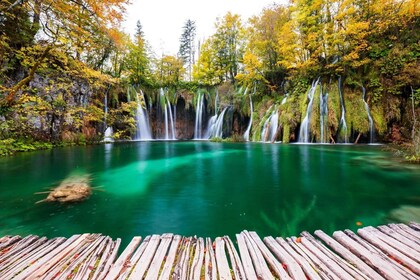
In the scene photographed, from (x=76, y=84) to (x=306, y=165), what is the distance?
1659 centimetres

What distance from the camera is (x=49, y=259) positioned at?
6.01ft

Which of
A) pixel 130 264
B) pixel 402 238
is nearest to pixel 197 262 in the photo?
pixel 130 264

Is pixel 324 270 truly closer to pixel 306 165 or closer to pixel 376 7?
pixel 306 165

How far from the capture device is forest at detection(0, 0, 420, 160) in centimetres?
1019

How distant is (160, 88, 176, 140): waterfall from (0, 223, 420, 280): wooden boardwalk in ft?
74.5

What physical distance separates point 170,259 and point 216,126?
68.6 ft

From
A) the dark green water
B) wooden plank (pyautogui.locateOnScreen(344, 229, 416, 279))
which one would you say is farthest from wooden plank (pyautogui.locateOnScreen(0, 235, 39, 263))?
wooden plank (pyautogui.locateOnScreen(344, 229, 416, 279))

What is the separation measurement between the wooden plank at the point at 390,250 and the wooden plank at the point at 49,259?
2.96 metres

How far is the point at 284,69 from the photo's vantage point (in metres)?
20.1

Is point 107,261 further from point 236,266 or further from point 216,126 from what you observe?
point 216,126

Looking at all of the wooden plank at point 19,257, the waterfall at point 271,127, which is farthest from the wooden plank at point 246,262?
the waterfall at point 271,127

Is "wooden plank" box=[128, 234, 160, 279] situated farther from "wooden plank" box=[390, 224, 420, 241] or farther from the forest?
the forest

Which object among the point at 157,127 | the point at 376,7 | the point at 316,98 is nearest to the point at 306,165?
the point at 316,98

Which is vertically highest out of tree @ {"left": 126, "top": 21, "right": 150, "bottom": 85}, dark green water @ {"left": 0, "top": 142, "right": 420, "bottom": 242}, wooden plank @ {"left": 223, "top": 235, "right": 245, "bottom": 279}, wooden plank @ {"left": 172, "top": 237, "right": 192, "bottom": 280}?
tree @ {"left": 126, "top": 21, "right": 150, "bottom": 85}
